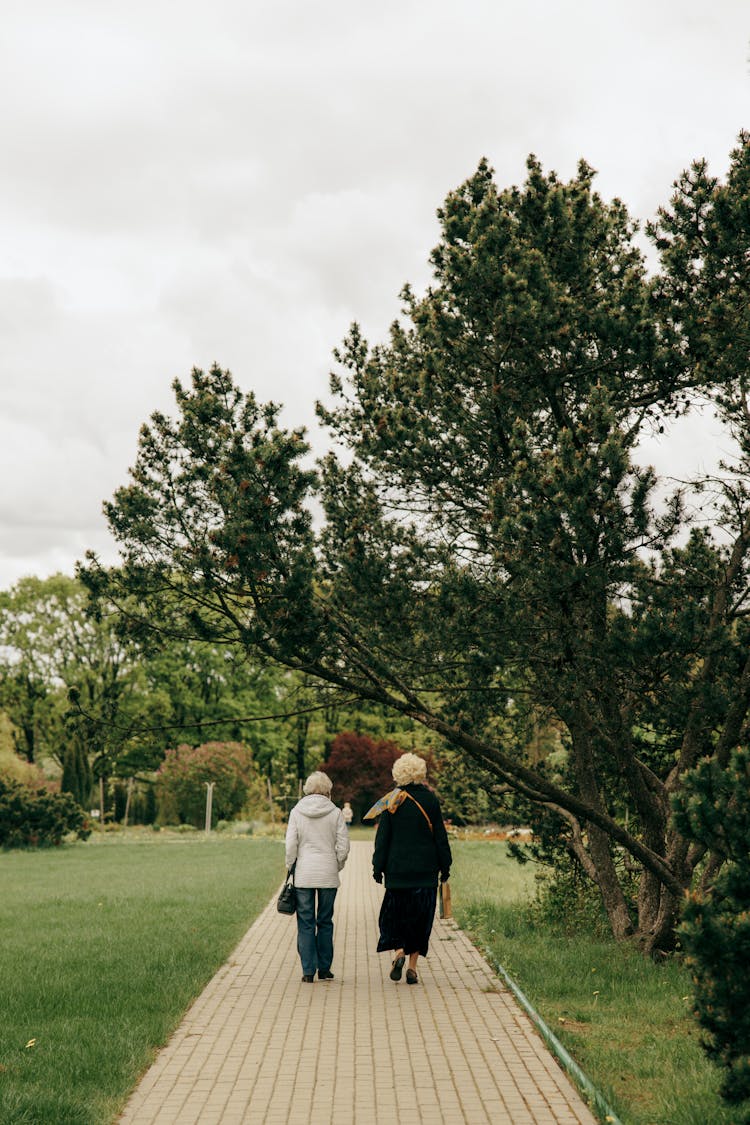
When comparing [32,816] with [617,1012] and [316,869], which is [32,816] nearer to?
[316,869]

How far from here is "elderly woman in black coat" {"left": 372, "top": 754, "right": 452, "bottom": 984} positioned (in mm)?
8875

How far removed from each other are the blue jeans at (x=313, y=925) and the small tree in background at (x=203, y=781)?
117ft

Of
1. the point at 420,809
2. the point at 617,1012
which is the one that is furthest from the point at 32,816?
the point at 617,1012

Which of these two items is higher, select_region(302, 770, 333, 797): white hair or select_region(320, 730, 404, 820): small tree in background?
select_region(302, 770, 333, 797): white hair

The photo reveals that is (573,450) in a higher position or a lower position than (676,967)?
higher

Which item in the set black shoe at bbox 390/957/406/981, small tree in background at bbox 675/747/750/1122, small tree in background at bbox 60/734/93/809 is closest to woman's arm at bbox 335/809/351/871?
black shoe at bbox 390/957/406/981

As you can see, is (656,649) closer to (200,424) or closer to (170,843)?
(200,424)

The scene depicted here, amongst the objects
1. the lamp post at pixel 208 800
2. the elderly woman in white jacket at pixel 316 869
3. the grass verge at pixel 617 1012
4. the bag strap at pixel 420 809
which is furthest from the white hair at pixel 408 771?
the lamp post at pixel 208 800

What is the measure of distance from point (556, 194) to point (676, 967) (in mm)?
6595

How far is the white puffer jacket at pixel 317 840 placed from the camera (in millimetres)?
9016

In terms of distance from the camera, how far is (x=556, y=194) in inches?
359

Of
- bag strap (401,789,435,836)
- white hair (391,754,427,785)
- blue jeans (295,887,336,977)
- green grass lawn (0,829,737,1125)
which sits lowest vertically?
green grass lawn (0,829,737,1125)

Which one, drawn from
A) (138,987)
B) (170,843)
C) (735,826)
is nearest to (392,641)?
(138,987)

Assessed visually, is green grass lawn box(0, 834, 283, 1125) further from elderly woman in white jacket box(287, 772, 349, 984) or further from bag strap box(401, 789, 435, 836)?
bag strap box(401, 789, 435, 836)
